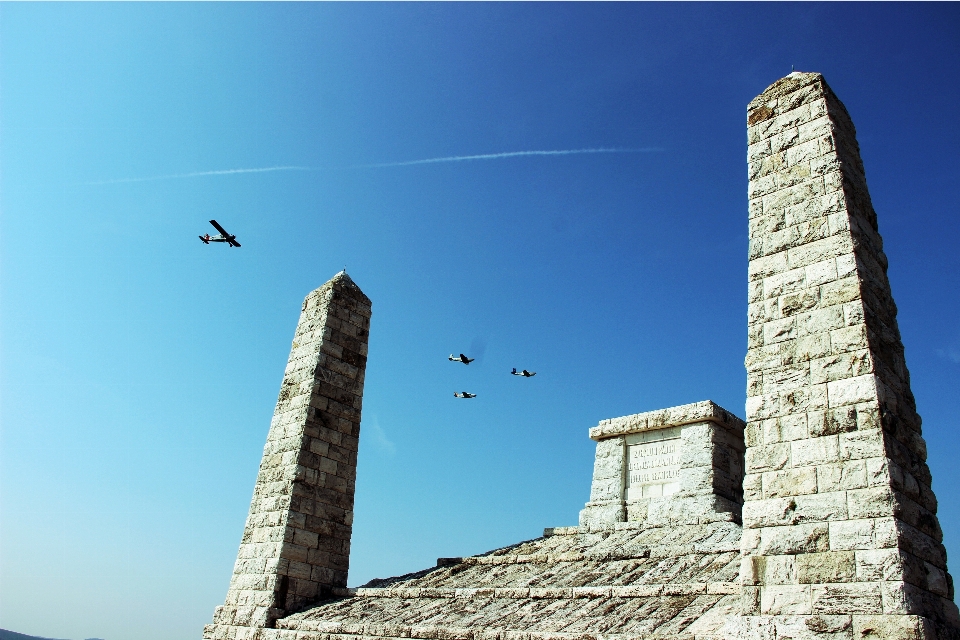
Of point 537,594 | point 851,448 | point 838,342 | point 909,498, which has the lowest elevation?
point 537,594

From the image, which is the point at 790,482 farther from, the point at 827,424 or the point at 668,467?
the point at 668,467

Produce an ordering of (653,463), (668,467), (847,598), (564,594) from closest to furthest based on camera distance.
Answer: (847,598) → (564,594) → (668,467) → (653,463)

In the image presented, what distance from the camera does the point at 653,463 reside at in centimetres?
996

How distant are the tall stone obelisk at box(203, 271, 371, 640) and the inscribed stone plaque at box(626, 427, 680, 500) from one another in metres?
4.31

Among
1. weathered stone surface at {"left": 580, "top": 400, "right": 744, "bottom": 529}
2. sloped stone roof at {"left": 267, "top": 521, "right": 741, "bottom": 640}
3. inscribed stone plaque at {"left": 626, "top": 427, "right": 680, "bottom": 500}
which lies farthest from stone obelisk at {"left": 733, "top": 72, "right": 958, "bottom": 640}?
inscribed stone plaque at {"left": 626, "top": 427, "right": 680, "bottom": 500}

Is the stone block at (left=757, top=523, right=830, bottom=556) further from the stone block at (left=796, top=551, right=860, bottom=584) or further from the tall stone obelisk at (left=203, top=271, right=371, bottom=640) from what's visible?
the tall stone obelisk at (left=203, top=271, right=371, bottom=640)

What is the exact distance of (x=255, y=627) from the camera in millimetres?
9492

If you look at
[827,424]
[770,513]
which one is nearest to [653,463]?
[770,513]

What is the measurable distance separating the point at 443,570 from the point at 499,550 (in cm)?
82

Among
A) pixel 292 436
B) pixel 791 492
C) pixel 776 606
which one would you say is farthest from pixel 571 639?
pixel 292 436

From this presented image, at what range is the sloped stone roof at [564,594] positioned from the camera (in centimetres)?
551

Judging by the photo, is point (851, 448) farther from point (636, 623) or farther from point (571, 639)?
point (571, 639)

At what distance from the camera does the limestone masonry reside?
486 cm

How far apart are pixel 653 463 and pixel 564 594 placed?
371cm
